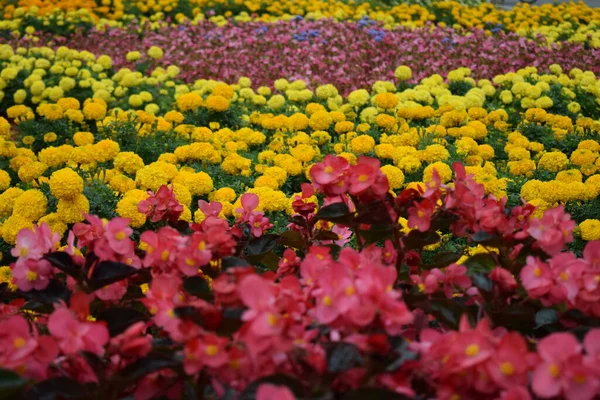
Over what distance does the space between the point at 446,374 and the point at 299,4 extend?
27.1 ft

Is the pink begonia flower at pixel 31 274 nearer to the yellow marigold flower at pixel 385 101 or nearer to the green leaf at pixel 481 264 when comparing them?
the green leaf at pixel 481 264

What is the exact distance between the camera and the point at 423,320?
124 centimetres

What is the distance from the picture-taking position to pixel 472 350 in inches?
36.8

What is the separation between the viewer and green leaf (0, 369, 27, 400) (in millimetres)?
890

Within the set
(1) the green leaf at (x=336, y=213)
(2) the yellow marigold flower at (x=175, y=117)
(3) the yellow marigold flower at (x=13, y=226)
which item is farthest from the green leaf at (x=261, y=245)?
(2) the yellow marigold flower at (x=175, y=117)

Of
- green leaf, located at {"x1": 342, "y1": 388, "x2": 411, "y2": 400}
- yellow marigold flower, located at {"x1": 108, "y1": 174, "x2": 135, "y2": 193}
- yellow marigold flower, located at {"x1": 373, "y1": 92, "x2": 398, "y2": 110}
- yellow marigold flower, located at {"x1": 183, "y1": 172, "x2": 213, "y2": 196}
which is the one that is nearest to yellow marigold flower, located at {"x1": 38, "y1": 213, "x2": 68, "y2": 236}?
yellow marigold flower, located at {"x1": 108, "y1": 174, "x2": 135, "y2": 193}

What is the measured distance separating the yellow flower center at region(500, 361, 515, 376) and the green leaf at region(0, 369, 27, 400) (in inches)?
24.7

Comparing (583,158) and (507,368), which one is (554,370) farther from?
(583,158)

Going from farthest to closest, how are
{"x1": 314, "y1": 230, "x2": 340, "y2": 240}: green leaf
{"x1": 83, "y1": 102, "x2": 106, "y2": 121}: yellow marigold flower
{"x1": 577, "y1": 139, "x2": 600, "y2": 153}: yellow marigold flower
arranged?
1. {"x1": 83, "y1": 102, "x2": 106, "y2": 121}: yellow marigold flower
2. {"x1": 577, "y1": 139, "x2": 600, "y2": 153}: yellow marigold flower
3. {"x1": 314, "y1": 230, "x2": 340, "y2": 240}: green leaf

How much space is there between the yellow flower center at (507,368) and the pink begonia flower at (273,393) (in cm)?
29

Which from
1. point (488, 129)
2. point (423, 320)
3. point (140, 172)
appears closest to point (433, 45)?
point (488, 129)

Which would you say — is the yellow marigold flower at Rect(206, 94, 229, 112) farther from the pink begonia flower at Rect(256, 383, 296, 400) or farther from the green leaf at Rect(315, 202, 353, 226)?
the pink begonia flower at Rect(256, 383, 296, 400)

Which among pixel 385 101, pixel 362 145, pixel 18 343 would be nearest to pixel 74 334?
pixel 18 343

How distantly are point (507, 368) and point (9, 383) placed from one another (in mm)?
650
